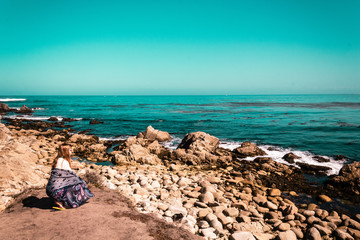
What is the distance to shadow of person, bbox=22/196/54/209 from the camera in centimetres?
646

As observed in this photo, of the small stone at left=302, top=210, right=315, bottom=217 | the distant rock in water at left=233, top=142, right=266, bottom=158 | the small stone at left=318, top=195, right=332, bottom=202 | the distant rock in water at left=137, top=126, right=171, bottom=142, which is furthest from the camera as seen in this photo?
the distant rock in water at left=137, top=126, right=171, bottom=142

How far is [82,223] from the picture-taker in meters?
5.59

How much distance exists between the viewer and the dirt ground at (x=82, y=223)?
5.15 metres

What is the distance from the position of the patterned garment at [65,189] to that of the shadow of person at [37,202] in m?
0.61

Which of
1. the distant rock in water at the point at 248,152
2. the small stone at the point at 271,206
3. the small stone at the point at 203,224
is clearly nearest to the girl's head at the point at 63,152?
the small stone at the point at 203,224

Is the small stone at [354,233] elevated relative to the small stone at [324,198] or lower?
elevated

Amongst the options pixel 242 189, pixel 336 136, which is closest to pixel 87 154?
pixel 242 189

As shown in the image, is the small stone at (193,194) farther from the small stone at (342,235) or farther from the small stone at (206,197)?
the small stone at (342,235)

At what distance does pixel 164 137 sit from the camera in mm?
21156

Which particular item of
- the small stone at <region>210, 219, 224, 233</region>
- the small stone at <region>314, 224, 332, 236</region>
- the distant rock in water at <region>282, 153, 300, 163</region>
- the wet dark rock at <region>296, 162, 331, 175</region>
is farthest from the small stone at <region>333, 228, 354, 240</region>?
the distant rock in water at <region>282, 153, 300, 163</region>

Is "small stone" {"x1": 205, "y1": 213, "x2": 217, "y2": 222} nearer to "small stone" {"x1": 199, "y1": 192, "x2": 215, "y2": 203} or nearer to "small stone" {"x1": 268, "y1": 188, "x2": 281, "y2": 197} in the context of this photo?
"small stone" {"x1": 199, "y1": 192, "x2": 215, "y2": 203}

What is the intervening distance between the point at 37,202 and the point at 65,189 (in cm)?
146

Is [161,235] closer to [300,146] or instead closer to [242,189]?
[242,189]

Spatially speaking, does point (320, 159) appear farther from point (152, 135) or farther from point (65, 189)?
point (65, 189)
